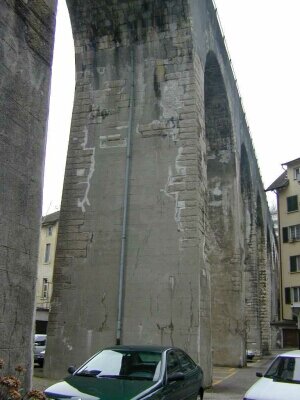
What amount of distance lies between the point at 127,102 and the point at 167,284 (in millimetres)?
4952

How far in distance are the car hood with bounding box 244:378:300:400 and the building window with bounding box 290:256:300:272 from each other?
31.2 m

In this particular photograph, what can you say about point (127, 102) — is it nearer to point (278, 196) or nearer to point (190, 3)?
point (190, 3)

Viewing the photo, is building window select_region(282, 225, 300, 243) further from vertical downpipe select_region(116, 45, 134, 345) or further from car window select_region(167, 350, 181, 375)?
car window select_region(167, 350, 181, 375)

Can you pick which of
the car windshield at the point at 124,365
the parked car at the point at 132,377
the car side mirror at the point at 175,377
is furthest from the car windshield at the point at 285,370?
the car windshield at the point at 124,365

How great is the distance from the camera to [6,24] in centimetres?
549

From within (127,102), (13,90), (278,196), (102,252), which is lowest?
(102,252)

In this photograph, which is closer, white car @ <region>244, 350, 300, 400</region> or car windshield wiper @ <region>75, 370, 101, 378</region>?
white car @ <region>244, 350, 300, 400</region>

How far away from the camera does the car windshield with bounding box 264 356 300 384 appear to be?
281 inches

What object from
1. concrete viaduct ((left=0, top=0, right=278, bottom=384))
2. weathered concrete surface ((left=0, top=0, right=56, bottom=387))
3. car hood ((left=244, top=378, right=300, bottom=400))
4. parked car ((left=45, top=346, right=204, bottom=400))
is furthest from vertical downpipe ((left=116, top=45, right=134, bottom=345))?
weathered concrete surface ((left=0, top=0, right=56, bottom=387))

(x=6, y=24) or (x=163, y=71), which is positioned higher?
(x=163, y=71)

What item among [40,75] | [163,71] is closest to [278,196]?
[163,71]

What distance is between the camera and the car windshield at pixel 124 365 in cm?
637

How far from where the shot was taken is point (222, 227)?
60.6ft

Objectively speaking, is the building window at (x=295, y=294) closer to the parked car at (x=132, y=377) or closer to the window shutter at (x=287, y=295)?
the window shutter at (x=287, y=295)
